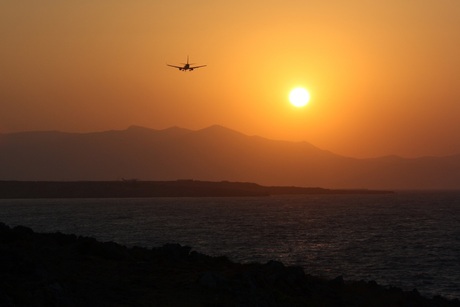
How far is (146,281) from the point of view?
31641mm

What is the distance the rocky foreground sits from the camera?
2712cm

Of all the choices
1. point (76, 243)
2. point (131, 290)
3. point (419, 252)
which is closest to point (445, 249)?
point (419, 252)

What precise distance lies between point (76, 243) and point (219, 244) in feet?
111

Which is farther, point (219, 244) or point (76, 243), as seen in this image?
point (219, 244)

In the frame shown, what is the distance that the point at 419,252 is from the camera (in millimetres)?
70875

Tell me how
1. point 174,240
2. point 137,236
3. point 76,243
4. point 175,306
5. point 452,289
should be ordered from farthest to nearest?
point 137,236 → point 174,240 → point 452,289 → point 76,243 → point 175,306

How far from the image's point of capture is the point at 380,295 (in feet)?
120

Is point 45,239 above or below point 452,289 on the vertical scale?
above

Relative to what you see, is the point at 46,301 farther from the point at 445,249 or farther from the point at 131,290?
the point at 445,249

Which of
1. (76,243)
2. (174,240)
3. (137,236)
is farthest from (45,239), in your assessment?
(137,236)

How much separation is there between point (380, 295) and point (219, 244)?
38.0 metres

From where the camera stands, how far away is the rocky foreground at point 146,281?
89.0 feet

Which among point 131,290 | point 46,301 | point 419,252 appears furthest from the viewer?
point 419,252

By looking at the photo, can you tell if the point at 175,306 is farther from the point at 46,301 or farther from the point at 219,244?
the point at 219,244
